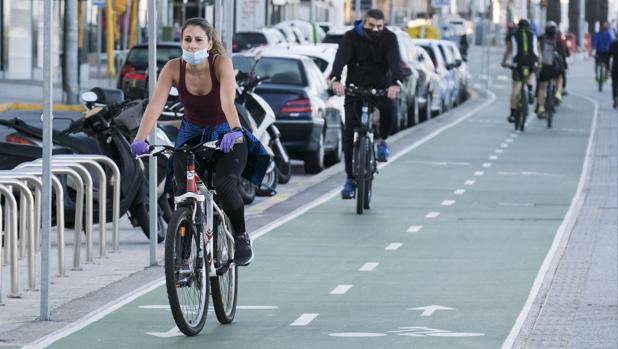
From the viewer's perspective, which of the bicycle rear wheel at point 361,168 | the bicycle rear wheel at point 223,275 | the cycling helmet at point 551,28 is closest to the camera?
the bicycle rear wheel at point 223,275

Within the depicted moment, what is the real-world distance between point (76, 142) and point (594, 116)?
25087 millimetres

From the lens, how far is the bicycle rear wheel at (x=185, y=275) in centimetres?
949

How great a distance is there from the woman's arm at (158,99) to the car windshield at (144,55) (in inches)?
995

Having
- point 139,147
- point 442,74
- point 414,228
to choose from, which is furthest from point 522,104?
point 139,147

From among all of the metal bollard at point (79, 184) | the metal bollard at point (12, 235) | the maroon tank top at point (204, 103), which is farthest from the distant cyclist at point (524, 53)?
the maroon tank top at point (204, 103)

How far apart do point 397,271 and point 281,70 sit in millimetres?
11161

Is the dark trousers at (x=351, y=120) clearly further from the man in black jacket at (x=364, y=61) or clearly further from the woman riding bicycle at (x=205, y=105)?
the woman riding bicycle at (x=205, y=105)

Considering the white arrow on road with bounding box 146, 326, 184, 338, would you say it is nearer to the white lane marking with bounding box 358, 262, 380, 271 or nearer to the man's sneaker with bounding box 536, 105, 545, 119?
the white lane marking with bounding box 358, 262, 380, 271

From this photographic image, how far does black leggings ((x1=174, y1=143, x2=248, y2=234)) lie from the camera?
33.2 feet

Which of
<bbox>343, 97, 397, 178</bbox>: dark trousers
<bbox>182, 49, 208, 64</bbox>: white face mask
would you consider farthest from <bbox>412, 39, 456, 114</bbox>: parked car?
<bbox>182, 49, 208, 64</bbox>: white face mask

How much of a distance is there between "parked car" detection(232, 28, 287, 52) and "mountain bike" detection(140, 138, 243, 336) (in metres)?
41.1

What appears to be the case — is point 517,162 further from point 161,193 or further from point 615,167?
point 161,193

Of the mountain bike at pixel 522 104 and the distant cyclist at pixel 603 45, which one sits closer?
the mountain bike at pixel 522 104

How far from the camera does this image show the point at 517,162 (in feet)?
84.0
